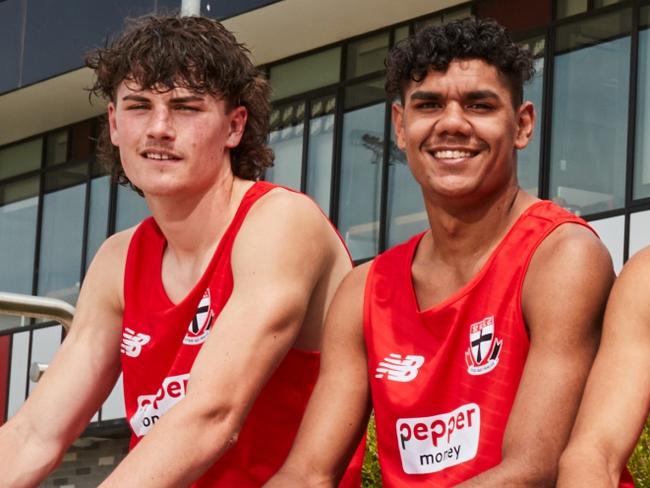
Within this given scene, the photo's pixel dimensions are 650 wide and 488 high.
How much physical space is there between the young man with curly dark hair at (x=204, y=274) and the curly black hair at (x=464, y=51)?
543 mm

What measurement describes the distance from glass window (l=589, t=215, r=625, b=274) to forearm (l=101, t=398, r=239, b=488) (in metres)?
10.2

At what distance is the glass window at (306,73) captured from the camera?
59.5 ft

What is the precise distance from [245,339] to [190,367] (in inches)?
13.6

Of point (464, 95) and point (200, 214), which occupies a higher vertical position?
point (464, 95)

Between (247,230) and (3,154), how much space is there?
1857cm

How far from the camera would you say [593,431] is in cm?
386

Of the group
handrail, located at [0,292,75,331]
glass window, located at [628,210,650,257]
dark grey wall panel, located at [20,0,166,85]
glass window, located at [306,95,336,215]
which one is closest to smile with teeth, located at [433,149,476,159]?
handrail, located at [0,292,75,331]

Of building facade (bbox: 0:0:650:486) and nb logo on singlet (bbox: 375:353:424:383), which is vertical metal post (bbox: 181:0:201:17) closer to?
building facade (bbox: 0:0:650:486)

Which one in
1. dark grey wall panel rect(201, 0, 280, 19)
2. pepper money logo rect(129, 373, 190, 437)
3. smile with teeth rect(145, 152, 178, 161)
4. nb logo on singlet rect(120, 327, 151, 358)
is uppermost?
dark grey wall panel rect(201, 0, 280, 19)

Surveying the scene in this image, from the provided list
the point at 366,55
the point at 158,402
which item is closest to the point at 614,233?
the point at 366,55

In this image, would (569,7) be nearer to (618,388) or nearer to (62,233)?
(62,233)

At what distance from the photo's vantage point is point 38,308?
577 centimetres

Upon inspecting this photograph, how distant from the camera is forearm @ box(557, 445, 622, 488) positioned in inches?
148

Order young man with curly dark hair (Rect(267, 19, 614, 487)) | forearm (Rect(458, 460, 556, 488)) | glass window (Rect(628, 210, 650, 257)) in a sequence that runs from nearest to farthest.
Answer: forearm (Rect(458, 460, 556, 488))
young man with curly dark hair (Rect(267, 19, 614, 487))
glass window (Rect(628, 210, 650, 257))
